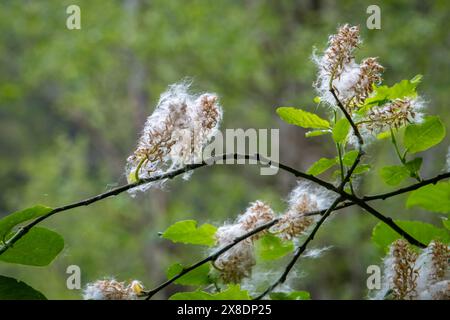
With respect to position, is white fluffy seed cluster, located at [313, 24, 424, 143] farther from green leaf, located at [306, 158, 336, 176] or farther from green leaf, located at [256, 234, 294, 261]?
green leaf, located at [256, 234, 294, 261]

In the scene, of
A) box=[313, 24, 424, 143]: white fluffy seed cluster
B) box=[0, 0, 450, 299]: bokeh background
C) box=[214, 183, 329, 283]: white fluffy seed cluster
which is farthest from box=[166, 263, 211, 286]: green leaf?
box=[0, 0, 450, 299]: bokeh background

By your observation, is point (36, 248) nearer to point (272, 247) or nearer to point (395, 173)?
point (272, 247)

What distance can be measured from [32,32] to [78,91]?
842mm

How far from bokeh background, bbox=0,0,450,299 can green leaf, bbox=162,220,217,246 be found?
11.1ft

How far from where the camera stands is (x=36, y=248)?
656mm

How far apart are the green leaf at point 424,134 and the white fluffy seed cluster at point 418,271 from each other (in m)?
0.13

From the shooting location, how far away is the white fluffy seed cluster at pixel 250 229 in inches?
28.6

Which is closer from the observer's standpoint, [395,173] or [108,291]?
[108,291]

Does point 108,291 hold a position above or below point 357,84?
below

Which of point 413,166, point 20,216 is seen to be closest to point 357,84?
point 413,166

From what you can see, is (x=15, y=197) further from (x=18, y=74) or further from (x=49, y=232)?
(x=49, y=232)

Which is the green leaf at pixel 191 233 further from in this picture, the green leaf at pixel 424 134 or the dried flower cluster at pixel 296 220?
the green leaf at pixel 424 134

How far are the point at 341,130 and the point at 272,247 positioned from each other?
6.3 inches

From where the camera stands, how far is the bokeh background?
17.1 ft
